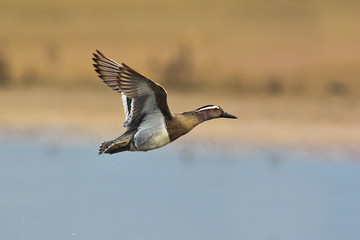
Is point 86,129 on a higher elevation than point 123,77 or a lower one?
lower

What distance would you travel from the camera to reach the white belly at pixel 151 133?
26.0 feet

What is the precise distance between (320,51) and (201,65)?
93.4 inches

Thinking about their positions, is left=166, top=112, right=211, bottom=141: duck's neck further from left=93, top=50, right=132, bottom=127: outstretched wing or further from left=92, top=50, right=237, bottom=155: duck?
left=93, top=50, right=132, bottom=127: outstretched wing

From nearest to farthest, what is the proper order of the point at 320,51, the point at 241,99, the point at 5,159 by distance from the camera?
1. the point at 5,159
2. the point at 241,99
3. the point at 320,51

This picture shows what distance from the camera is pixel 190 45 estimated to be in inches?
756

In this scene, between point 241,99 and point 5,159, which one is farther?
point 241,99

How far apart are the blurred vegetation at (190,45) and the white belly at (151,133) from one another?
9766 millimetres

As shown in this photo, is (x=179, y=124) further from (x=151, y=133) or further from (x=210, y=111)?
(x=210, y=111)

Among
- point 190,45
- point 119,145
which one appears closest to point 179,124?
point 119,145

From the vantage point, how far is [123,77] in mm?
7770

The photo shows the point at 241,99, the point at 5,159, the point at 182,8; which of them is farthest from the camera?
the point at 182,8

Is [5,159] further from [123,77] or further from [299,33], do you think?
[299,33]

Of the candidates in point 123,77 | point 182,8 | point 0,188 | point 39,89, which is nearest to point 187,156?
point 0,188

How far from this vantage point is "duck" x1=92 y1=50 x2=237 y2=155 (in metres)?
7.77
